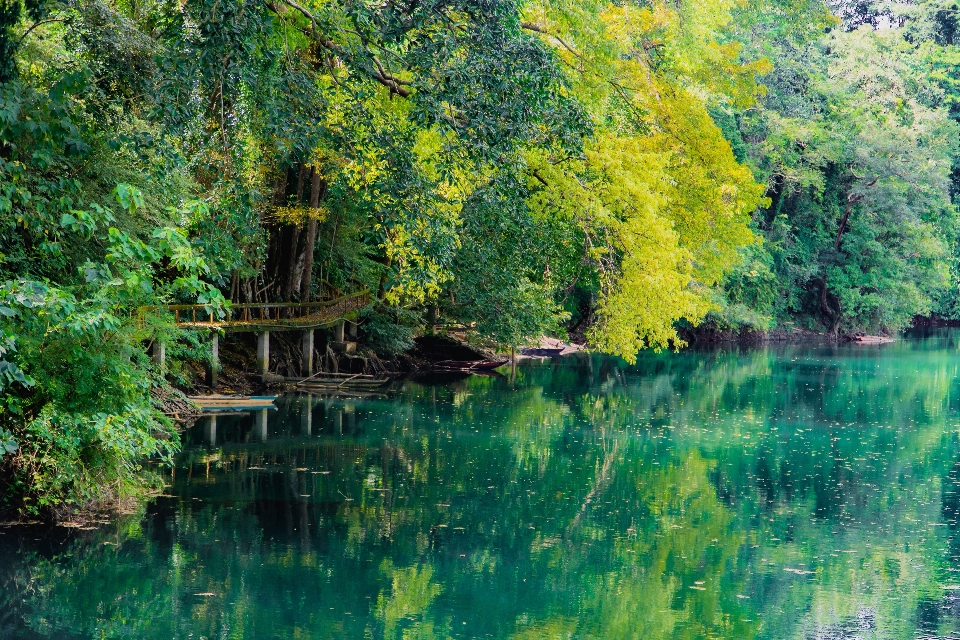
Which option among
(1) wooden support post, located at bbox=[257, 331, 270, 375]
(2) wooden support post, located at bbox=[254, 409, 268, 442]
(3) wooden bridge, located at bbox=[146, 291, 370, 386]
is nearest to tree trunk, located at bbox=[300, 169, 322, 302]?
(3) wooden bridge, located at bbox=[146, 291, 370, 386]

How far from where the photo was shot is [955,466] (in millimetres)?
17531

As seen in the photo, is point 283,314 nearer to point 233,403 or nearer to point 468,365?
point 233,403

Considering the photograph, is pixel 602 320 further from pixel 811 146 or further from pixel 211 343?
pixel 811 146

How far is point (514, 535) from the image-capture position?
12359mm

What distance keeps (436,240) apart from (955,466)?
1063cm

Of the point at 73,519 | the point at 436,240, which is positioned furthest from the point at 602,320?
the point at 73,519

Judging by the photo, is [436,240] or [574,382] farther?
[574,382]

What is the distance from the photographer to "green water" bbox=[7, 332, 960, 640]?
31.7 ft

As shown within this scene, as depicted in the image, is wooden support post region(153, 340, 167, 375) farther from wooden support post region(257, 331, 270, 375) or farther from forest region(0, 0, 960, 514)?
wooden support post region(257, 331, 270, 375)

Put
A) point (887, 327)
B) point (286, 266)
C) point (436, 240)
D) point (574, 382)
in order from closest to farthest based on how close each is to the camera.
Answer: point (436, 240) → point (286, 266) → point (574, 382) → point (887, 327)

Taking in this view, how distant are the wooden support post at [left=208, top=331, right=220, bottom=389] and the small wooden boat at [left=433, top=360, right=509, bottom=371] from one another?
807 cm

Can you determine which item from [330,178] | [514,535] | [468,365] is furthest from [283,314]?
[514,535]

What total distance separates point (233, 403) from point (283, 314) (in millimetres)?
3985

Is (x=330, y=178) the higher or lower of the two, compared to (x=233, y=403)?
higher
